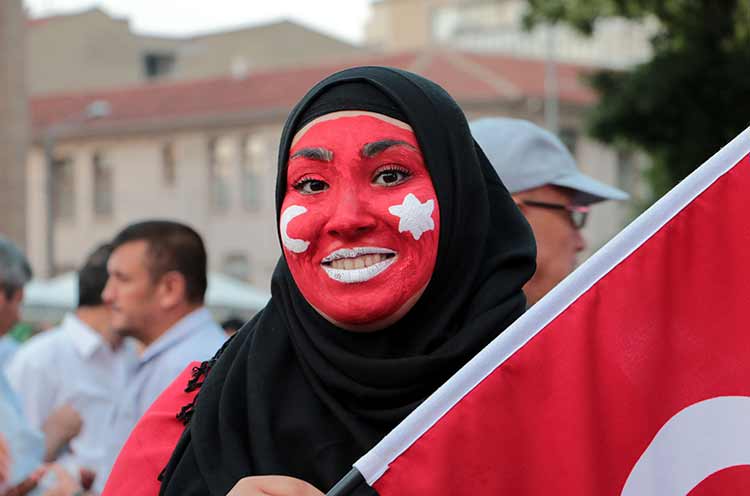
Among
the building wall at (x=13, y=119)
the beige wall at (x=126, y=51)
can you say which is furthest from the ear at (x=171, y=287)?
the beige wall at (x=126, y=51)

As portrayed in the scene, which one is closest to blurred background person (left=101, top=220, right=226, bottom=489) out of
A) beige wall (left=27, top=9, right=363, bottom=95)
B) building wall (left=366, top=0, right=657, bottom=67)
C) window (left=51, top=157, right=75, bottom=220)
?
window (left=51, top=157, right=75, bottom=220)

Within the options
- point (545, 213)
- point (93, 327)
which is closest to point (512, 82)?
point (93, 327)

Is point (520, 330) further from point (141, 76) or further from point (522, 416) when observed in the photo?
point (141, 76)

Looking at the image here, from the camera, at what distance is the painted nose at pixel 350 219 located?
8.17 feet

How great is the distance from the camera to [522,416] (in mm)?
2266

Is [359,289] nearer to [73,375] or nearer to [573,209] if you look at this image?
[573,209]

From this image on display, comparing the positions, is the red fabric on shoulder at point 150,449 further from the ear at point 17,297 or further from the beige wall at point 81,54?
the beige wall at point 81,54

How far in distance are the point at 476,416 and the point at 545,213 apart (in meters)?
1.84

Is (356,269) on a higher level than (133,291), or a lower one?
higher

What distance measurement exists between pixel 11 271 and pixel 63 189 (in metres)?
39.2

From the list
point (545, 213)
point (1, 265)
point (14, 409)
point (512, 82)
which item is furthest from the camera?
point (512, 82)

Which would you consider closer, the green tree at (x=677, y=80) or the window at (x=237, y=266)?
the green tree at (x=677, y=80)

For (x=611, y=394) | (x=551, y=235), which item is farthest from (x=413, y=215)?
(x=551, y=235)

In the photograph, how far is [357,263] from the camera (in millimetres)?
2521
